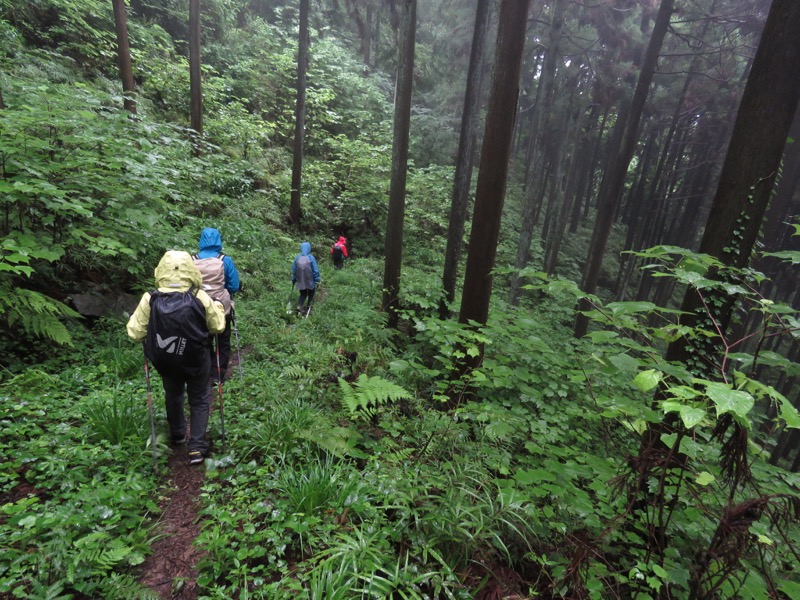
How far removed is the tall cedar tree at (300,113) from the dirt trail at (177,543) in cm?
1323

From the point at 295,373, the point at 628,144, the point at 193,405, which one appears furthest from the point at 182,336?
the point at 628,144

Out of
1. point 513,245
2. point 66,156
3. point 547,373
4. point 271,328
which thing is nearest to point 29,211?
point 66,156

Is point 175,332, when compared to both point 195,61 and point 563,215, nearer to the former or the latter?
point 195,61

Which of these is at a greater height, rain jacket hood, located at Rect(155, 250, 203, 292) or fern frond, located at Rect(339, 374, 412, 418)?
rain jacket hood, located at Rect(155, 250, 203, 292)

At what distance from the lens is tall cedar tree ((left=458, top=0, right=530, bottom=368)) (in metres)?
4.89

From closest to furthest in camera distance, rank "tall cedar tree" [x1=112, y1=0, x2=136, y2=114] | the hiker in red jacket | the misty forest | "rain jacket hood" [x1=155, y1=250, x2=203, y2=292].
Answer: the misty forest → "rain jacket hood" [x1=155, y1=250, x2=203, y2=292] → "tall cedar tree" [x1=112, y1=0, x2=136, y2=114] → the hiker in red jacket

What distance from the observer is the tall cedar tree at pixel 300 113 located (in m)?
13.5

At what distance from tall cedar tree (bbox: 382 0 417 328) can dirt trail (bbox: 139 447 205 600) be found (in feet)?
16.1

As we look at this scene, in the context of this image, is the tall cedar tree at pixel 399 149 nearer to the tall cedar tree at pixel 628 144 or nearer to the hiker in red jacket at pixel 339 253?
the hiker in red jacket at pixel 339 253

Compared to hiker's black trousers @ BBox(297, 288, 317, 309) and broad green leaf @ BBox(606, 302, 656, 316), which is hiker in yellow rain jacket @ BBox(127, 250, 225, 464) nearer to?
broad green leaf @ BBox(606, 302, 656, 316)

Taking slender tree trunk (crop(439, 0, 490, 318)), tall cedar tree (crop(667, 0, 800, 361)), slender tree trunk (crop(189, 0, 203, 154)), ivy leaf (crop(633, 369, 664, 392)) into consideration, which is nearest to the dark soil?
ivy leaf (crop(633, 369, 664, 392))

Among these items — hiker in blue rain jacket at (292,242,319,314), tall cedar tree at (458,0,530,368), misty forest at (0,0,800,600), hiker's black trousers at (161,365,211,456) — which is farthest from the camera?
hiker in blue rain jacket at (292,242,319,314)

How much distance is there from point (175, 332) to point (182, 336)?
74 millimetres

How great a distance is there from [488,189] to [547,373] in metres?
2.96
